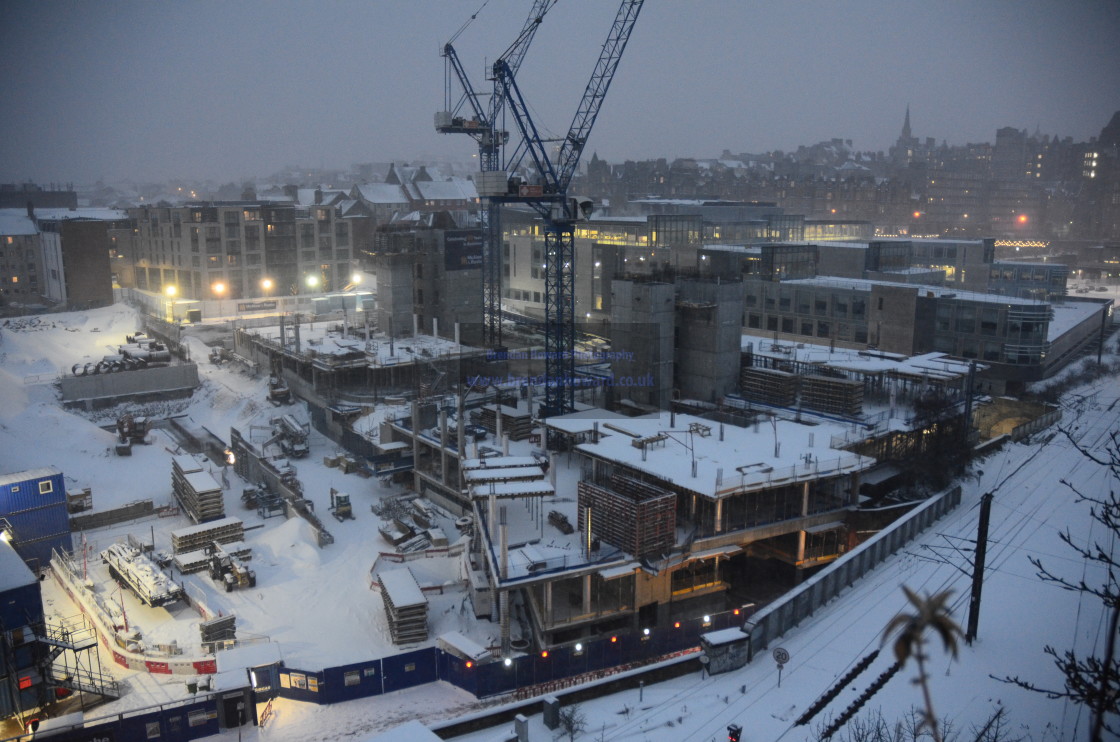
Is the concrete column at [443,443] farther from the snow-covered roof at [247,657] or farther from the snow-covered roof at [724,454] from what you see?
the snow-covered roof at [247,657]

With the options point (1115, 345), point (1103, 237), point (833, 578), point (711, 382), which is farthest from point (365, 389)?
point (1103, 237)

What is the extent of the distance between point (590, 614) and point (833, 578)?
240 inches

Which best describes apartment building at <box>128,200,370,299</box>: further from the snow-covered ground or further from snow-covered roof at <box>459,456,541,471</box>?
snow-covered roof at <box>459,456,541,471</box>

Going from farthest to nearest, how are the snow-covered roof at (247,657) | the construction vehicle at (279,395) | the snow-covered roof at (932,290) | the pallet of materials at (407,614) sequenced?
1. the construction vehicle at (279,395)
2. the snow-covered roof at (932,290)
3. the pallet of materials at (407,614)
4. the snow-covered roof at (247,657)

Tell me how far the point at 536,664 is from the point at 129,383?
109 ft

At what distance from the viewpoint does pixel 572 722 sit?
14.1 metres

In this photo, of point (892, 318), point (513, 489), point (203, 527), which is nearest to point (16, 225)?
point (203, 527)

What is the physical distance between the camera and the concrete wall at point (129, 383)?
40344 millimetres

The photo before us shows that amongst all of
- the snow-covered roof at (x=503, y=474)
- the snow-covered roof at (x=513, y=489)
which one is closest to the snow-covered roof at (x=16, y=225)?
the snow-covered roof at (x=503, y=474)

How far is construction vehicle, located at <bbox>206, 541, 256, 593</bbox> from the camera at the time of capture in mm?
22672

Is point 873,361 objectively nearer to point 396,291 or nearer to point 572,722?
point 572,722

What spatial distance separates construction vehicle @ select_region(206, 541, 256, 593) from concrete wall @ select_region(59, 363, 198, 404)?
21.7m

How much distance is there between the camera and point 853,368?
3084 cm

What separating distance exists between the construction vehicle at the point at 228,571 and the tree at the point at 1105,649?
62.0 feet
